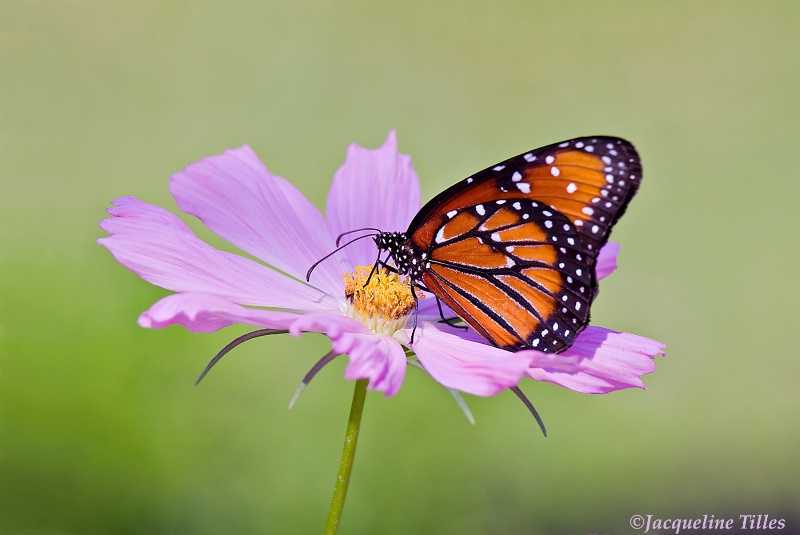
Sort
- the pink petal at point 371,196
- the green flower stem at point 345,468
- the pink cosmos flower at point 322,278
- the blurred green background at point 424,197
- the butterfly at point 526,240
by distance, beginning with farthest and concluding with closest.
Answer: the blurred green background at point 424,197 → the pink petal at point 371,196 → the butterfly at point 526,240 → the pink cosmos flower at point 322,278 → the green flower stem at point 345,468

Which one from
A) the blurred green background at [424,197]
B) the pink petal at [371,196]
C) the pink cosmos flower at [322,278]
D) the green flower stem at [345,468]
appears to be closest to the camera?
the green flower stem at [345,468]

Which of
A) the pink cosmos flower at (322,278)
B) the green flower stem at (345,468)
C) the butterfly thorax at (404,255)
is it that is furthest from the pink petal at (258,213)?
the green flower stem at (345,468)

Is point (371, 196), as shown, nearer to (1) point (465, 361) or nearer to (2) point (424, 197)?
(1) point (465, 361)

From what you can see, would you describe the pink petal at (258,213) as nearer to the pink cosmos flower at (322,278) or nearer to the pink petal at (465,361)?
the pink cosmos flower at (322,278)

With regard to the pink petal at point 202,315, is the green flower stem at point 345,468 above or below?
below

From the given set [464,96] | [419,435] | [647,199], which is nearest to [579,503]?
[419,435]

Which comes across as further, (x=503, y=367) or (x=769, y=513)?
(x=769, y=513)

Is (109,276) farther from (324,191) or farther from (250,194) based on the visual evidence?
(324,191)
